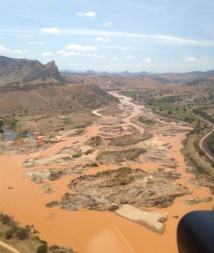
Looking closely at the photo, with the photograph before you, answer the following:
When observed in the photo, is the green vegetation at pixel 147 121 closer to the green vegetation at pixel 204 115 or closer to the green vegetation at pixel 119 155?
the green vegetation at pixel 204 115

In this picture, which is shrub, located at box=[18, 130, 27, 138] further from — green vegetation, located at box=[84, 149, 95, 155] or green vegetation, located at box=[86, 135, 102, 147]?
green vegetation, located at box=[84, 149, 95, 155]

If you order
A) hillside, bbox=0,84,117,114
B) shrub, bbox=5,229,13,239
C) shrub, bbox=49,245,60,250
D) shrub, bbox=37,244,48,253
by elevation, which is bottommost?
shrub, bbox=49,245,60,250

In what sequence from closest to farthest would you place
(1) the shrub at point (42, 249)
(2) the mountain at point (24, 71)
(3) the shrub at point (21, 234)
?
(1) the shrub at point (42, 249), (3) the shrub at point (21, 234), (2) the mountain at point (24, 71)

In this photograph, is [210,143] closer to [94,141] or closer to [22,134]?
[94,141]

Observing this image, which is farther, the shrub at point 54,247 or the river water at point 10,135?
the river water at point 10,135

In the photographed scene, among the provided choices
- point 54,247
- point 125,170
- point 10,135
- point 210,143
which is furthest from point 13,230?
point 210,143

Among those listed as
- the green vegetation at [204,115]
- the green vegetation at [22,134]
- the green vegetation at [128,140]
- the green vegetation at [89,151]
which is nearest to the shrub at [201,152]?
the green vegetation at [128,140]

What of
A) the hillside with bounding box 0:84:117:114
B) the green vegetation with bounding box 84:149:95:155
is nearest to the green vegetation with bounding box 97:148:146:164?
the green vegetation with bounding box 84:149:95:155

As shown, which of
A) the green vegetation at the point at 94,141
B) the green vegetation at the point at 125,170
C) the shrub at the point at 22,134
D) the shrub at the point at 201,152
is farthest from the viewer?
the shrub at the point at 22,134
